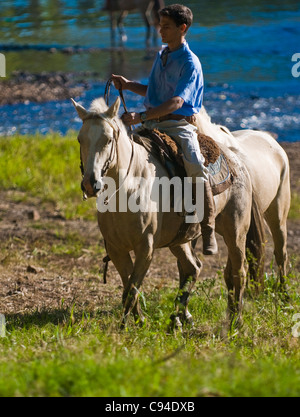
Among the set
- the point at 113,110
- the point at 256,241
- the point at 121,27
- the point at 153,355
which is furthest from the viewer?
the point at 121,27

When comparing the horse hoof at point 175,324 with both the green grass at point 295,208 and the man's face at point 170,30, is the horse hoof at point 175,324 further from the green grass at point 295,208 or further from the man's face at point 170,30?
the green grass at point 295,208

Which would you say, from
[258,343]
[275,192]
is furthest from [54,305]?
[275,192]

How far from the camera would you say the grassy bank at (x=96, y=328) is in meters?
3.77

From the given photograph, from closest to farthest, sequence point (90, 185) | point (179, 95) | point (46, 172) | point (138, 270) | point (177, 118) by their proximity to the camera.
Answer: point (90, 185), point (138, 270), point (179, 95), point (177, 118), point (46, 172)

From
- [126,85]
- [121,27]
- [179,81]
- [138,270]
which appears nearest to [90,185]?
[138,270]

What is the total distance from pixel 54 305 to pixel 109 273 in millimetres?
1554

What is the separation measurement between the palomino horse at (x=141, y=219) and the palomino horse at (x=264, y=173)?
0.80ft

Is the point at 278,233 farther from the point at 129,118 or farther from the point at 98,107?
the point at 98,107

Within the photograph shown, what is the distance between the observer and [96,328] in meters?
5.46

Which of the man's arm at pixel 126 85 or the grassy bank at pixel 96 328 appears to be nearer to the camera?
the grassy bank at pixel 96 328

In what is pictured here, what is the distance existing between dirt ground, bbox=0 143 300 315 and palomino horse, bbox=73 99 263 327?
0.36 meters

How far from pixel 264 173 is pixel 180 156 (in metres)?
1.56

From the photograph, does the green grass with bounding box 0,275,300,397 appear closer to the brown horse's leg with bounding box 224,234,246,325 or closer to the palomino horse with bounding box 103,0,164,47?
the brown horse's leg with bounding box 224,234,246,325

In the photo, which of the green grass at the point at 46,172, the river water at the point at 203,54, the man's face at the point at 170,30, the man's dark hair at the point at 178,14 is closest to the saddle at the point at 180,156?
the man's face at the point at 170,30
